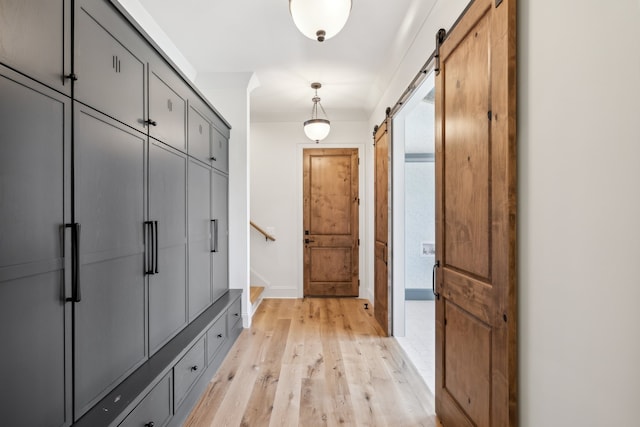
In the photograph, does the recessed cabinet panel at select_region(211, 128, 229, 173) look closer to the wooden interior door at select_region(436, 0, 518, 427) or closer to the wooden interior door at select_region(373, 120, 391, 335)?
the wooden interior door at select_region(373, 120, 391, 335)

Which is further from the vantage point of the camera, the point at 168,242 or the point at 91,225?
the point at 168,242

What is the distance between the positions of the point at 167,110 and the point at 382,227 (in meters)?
2.52

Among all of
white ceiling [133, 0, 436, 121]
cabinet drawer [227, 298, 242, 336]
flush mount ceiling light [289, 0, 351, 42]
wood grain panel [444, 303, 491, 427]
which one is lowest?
cabinet drawer [227, 298, 242, 336]

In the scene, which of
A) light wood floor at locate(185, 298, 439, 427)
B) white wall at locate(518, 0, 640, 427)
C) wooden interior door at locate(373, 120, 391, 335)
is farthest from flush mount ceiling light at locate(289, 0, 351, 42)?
light wood floor at locate(185, 298, 439, 427)

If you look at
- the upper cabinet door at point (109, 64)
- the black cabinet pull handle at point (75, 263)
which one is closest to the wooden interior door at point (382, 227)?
the upper cabinet door at point (109, 64)

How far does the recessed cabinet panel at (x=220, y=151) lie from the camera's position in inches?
126

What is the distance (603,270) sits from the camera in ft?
3.03

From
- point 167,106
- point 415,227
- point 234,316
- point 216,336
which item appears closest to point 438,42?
point 167,106

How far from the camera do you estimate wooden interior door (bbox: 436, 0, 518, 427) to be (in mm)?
1307

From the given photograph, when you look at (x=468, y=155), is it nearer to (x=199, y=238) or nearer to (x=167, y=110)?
(x=167, y=110)

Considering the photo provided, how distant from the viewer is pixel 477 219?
62.0 inches

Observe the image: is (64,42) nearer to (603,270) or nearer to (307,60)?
(603,270)

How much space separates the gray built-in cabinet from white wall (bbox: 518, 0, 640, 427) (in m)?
1.58

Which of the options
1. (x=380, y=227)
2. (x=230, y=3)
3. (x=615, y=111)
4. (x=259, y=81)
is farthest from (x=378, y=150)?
(x=615, y=111)
